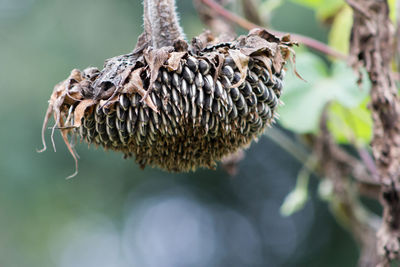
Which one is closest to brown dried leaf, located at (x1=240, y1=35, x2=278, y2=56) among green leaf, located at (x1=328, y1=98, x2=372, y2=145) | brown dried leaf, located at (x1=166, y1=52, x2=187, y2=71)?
brown dried leaf, located at (x1=166, y1=52, x2=187, y2=71)

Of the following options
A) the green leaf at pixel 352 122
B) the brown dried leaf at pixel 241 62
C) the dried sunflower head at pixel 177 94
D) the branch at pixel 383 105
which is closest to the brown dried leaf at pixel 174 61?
the dried sunflower head at pixel 177 94

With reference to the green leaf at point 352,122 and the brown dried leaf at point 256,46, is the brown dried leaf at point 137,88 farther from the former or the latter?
the green leaf at point 352,122

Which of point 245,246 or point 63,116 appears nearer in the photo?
point 63,116

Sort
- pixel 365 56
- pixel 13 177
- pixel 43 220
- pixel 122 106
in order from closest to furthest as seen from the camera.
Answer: pixel 122 106, pixel 365 56, pixel 13 177, pixel 43 220

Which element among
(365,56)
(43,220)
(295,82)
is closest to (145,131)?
(365,56)

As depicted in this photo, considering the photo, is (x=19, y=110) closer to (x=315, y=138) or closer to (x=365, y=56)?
(x=315, y=138)

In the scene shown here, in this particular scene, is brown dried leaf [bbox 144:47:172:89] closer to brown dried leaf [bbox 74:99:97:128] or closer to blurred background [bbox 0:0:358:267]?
brown dried leaf [bbox 74:99:97:128]

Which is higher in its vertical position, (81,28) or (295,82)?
(81,28)
